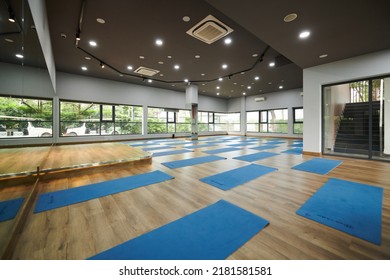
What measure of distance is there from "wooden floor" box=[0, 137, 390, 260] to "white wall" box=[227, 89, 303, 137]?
384 inches

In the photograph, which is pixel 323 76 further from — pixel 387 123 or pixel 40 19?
pixel 40 19

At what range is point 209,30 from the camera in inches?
165

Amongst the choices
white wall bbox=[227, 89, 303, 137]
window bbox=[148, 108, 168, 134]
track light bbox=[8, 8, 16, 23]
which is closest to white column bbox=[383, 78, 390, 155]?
white wall bbox=[227, 89, 303, 137]

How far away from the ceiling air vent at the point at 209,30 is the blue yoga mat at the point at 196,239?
13.7 feet

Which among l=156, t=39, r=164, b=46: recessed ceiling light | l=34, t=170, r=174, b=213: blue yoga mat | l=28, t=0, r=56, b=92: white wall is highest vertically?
l=156, t=39, r=164, b=46: recessed ceiling light

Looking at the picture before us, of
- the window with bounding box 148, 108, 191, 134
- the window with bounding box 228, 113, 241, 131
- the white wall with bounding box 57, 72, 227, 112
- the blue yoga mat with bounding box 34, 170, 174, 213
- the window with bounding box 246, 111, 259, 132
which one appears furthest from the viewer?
the window with bounding box 228, 113, 241, 131

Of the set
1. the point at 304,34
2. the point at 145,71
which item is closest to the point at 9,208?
the point at 304,34

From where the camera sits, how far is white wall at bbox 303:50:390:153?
4527 millimetres

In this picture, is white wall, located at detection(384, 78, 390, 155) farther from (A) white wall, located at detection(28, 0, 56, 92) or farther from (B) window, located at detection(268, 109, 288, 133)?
(A) white wall, located at detection(28, 0, 56, 92)

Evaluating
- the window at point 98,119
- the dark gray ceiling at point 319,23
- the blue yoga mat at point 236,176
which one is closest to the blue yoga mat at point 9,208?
the blue yoga mat at point 236,176

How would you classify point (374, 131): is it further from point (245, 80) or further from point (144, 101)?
point (144, 101)

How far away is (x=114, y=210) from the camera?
6.68ft

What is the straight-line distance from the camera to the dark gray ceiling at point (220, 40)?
295 cm

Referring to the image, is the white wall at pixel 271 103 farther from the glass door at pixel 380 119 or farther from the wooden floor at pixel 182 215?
the wooden floor at pixel 182 215
